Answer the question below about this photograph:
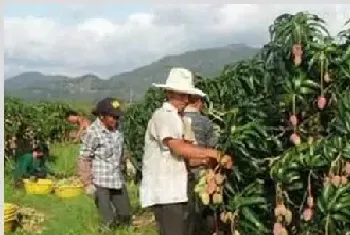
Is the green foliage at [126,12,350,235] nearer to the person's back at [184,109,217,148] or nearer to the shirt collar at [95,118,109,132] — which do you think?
the person's back at [184,109,217,148]

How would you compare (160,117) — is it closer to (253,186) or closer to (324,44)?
(253,186)

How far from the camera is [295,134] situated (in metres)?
3.59

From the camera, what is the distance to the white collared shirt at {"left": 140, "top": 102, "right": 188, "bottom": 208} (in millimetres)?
4498

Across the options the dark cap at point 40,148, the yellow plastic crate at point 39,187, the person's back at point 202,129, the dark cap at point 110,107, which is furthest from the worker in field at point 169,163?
the dark cap at point 40,148

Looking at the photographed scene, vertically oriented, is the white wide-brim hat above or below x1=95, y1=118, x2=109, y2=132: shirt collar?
above

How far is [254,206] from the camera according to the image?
3715mm

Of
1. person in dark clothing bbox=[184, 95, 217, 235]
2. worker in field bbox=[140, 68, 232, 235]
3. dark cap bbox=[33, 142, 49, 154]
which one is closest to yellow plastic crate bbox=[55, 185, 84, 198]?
dark cap bbox=[33, 142, 49, 154]

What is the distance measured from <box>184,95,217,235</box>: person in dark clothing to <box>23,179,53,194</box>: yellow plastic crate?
4.98 meters

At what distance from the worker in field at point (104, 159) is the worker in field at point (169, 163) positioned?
1.76 metres

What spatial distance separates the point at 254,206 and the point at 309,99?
22.4 inches

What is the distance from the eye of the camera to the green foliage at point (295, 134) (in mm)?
3371

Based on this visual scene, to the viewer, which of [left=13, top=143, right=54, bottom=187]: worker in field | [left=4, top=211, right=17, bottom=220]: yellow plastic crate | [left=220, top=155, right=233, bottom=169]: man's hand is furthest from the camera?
[left=13, top=143, right=54, bottom=187]: worker in field

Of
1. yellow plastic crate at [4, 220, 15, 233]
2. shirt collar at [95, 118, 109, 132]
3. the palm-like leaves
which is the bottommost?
yellow plastic crate at [4, 220, 15, 233]

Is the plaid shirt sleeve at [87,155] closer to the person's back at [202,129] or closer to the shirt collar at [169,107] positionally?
the person's back at [202,129]
